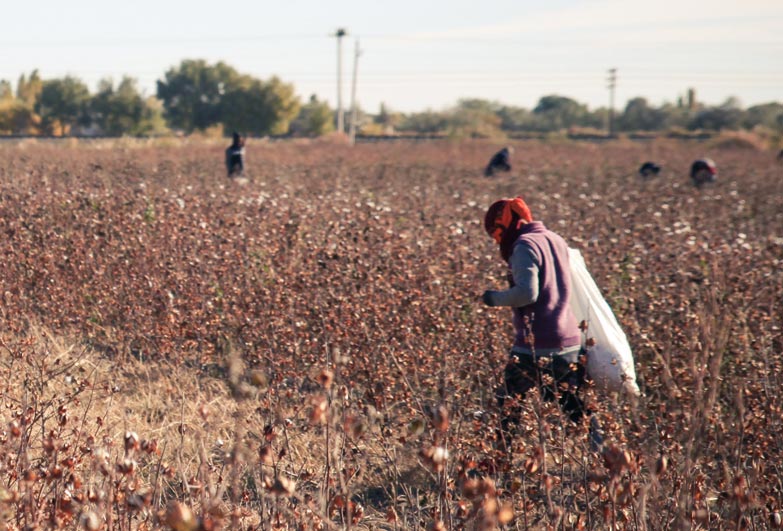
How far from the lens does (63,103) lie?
2990 inches

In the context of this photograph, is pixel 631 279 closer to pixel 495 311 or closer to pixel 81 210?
pixel 495 311

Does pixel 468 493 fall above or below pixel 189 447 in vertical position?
above

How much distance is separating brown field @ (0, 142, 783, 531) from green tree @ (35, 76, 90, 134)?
6930 cm

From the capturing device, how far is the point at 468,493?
1.79 m

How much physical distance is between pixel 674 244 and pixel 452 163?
2056cm

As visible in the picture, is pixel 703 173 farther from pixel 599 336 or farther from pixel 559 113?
pixel 559 113

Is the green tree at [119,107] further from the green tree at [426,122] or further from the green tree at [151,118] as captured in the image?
the green tree at [426,122]

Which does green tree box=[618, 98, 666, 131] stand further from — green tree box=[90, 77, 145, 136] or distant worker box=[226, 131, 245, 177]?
distant worker box=[226, 131, 245, 177]

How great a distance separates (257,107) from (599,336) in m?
75.1

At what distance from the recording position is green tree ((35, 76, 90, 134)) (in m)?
75.9

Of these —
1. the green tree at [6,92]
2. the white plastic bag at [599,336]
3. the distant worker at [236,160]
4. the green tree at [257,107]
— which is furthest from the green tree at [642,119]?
the white plastic bag at [599,336]

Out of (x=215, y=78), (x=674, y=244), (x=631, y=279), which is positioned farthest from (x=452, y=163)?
(x=215, y=78)

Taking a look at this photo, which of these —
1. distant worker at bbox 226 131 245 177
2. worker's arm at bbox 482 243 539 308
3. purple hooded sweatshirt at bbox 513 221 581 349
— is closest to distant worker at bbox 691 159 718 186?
distant worker at bbox 226 131 245 177

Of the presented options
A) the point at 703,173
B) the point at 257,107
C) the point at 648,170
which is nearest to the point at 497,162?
Answer: the point at 648,170
